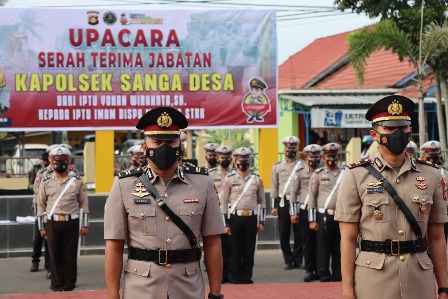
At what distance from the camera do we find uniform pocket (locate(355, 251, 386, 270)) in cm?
604

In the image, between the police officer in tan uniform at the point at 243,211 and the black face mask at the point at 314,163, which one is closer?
the police officer in tan uniform at the point at 243,211

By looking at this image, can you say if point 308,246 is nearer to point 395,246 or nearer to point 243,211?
point 243,211

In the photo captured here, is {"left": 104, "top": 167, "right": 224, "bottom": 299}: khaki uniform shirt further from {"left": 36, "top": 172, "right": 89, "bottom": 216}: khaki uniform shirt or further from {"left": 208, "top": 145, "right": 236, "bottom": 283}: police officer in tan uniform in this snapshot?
{"left": 208, "top": 145, "right": 236, "bottom": 283}: police officer in tan uniform

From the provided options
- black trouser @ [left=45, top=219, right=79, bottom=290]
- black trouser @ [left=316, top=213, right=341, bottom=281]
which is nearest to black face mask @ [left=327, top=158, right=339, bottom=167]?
black trouser @ [left=316, top=213, right=341, bottom=281]

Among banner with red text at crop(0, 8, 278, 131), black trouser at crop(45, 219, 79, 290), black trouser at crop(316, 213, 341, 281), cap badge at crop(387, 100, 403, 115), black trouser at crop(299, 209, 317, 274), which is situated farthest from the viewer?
banner with red text at crop(0, 8, 278, 131)

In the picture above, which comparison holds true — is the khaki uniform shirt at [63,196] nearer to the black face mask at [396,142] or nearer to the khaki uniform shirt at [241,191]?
the khaki uniform shirt at [241,191]

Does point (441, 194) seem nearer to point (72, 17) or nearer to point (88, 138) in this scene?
point (72, 17)

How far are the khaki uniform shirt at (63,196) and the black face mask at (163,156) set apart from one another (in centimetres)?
735

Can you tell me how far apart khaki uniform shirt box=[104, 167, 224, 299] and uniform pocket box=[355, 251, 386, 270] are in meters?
0.91

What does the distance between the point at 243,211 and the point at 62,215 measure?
8.72ft

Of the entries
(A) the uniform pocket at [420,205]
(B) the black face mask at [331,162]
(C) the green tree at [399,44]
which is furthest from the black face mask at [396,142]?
(C) the green tree at [399,44]

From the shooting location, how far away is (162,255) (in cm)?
597

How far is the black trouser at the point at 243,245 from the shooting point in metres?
13.9

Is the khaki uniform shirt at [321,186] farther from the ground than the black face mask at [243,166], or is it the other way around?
the black face mask at [243,166]
